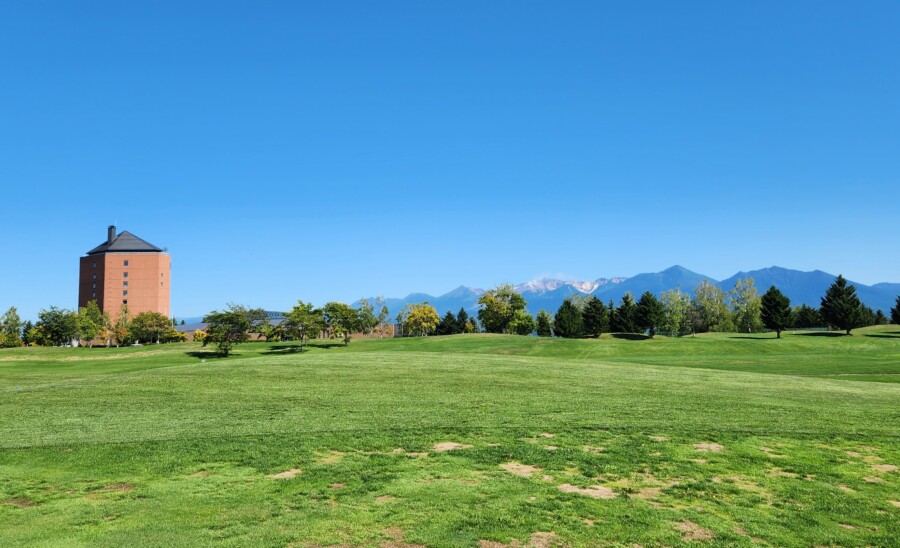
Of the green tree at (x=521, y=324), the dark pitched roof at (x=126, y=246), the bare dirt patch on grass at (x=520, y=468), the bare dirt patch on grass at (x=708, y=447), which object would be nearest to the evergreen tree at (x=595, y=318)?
the green tree at (x=521, y=324)

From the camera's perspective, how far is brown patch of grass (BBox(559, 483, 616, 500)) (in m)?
11.6

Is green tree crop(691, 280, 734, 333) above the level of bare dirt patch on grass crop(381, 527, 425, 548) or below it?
above

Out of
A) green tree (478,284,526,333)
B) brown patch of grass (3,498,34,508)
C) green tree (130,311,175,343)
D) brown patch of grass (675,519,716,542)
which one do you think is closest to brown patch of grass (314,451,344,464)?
brown patch of grass (3,498,34,508)

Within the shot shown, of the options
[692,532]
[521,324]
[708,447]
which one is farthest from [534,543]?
[521,324]

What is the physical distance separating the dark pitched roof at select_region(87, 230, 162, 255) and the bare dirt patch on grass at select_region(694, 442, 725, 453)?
179 metres

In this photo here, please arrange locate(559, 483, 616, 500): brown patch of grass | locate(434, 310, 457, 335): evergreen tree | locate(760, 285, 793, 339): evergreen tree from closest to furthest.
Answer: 1. locate(559, 483, 616, 500): brown patch of grass
2. locate(760, 285, 793, 339): evergreen tree
3. locate(434, 310, 457, 335): evergreen tree

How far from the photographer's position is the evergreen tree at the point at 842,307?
313 feet

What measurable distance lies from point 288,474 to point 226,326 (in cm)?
5245

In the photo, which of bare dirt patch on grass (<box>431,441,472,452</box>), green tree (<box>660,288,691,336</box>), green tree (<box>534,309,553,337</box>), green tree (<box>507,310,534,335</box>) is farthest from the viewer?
green tree (<box>660,288,691,336</box>)

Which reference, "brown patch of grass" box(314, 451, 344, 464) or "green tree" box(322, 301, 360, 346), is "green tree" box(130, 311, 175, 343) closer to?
"green tree" box(322, 301, 360, 346)

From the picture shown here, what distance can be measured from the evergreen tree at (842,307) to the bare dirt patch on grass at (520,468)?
103 metres

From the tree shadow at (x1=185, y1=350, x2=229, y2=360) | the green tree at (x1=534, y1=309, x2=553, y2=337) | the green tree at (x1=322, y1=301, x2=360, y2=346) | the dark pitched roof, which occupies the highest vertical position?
the dark pitched roof

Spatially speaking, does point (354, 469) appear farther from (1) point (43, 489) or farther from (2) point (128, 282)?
(2) point (128, 282)

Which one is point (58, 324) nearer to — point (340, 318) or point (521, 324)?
point (340, 318)
